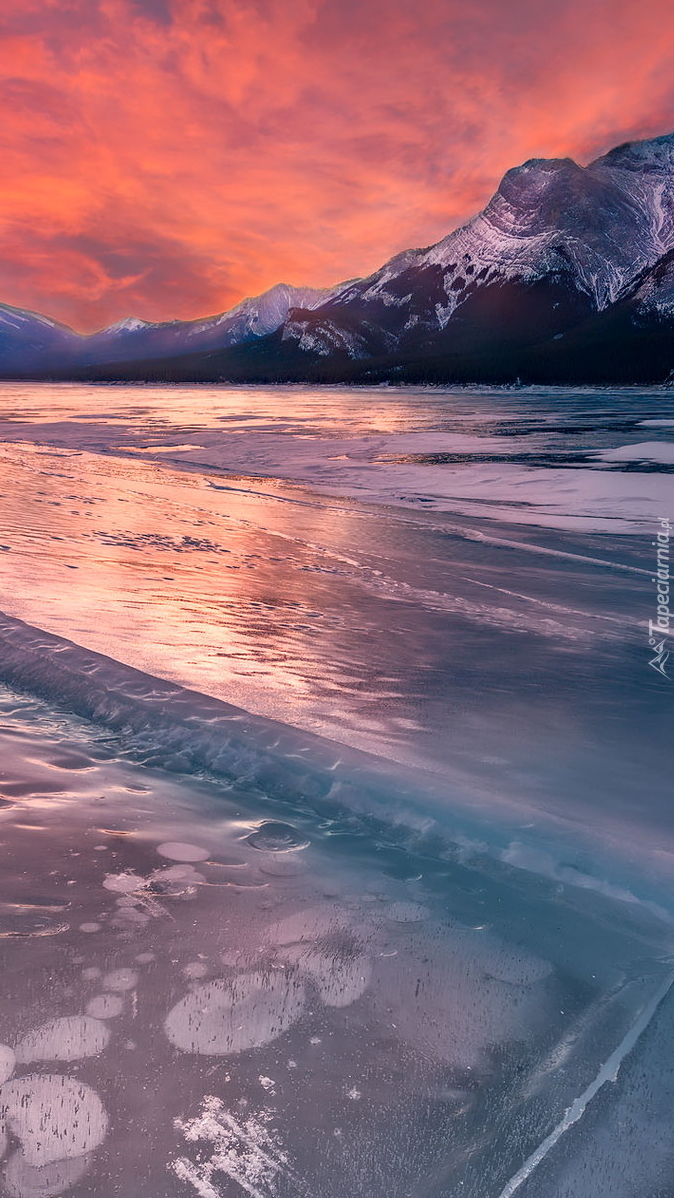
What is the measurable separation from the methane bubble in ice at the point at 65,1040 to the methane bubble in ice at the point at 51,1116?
6 cm

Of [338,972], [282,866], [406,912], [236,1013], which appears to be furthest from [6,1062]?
[406,912]

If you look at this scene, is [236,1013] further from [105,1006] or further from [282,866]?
[282,866]

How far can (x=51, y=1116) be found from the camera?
1.89 meters

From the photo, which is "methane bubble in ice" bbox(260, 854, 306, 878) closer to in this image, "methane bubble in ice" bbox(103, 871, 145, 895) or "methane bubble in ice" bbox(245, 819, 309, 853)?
"methane bubble in ice" bbox(245, 819, 309, 853)

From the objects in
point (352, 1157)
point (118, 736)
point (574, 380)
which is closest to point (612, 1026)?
point (352, 1157)

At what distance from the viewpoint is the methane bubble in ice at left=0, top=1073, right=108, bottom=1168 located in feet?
5.92

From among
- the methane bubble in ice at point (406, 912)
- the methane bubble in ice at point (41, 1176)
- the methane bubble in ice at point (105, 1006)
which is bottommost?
the methane bubble in ice at point (406, 912)

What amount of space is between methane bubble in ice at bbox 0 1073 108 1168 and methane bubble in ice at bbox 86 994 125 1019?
0.23 meters

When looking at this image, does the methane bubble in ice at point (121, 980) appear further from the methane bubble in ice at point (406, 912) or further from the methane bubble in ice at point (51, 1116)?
the methane bubble in ice at point (406, 912)

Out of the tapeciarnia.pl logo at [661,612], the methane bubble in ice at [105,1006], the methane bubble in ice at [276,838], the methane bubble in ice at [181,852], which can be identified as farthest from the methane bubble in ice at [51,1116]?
the tapeciarnia.pl logo at [661,612]

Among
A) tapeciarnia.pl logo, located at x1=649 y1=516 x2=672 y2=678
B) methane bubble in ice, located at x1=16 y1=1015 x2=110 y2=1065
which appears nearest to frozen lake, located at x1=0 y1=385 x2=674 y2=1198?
methane bubble in ice, located at x1=16 y1=1015 x2=110 y2=1065

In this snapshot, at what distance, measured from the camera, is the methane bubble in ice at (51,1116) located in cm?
180

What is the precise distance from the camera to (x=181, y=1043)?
2.12m

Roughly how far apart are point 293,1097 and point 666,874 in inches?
78.5
